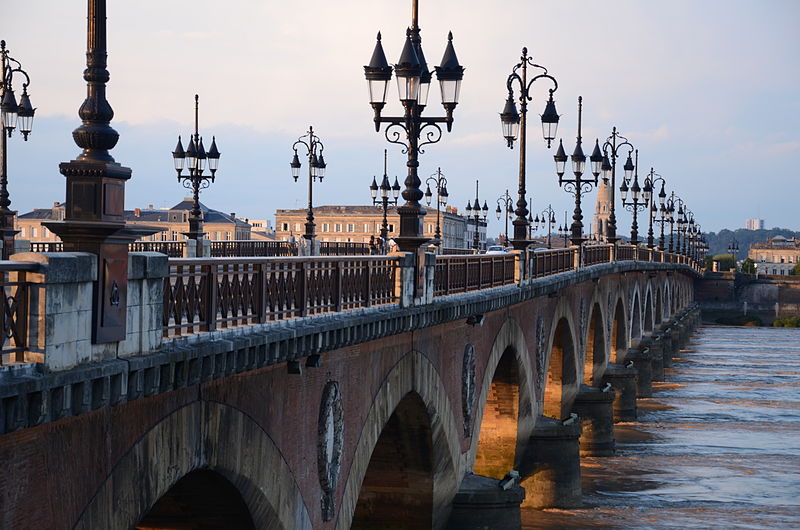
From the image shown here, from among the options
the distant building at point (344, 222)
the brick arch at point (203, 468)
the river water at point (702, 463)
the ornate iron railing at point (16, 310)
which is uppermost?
the distant building at point (344, 222)

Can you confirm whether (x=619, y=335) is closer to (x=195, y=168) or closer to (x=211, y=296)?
(x=195, y=168)

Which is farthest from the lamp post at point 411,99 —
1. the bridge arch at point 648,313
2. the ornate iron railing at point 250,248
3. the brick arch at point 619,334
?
the bridge arch at point 648,313

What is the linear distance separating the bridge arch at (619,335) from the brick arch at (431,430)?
35.6m

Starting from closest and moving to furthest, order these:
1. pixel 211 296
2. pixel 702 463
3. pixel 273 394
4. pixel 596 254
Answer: pixel 211 296 → pixel 273 394 → pixel 702 463 → pixel 596 254

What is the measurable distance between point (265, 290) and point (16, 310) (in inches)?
174

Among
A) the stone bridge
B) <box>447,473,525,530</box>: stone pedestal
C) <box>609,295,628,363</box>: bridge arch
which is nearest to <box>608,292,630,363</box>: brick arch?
<box>609,295,628,363</box>: bridge arch

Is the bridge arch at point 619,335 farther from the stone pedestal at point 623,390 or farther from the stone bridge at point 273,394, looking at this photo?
the stone bridge at point 273,394

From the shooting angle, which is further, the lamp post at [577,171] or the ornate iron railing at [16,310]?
the lamp post at [577,171]

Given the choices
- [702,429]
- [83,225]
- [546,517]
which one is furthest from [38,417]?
[702,429]

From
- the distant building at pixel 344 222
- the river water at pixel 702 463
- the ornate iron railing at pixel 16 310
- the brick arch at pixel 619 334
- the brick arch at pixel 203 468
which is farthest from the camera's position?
the distant building at pixel 344 222

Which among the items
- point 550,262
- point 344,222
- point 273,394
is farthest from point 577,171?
point 344,222

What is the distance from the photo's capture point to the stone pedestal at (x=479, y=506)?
24406 mm

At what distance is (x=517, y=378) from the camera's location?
31.1 metres

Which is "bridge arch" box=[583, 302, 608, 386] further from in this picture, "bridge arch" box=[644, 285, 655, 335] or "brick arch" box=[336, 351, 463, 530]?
"brick arch" box=[336, 351, 463, 530]
